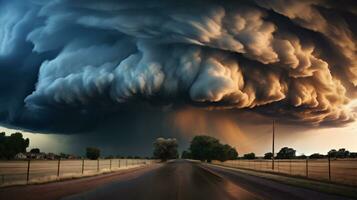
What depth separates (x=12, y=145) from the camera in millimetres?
90812

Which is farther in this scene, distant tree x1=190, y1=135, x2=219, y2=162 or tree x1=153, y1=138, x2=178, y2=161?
tree x1=153, y1=138, x2=178, y2=161

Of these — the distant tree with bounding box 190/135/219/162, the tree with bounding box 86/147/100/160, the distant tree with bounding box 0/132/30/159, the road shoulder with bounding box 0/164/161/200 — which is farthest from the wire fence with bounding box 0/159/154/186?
the distant tree with bounding box 190/135/219/162

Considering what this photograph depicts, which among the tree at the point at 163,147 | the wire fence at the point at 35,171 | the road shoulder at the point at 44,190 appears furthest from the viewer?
the tree at the point at 163,147

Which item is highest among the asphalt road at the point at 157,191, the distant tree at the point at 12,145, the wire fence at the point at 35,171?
the distant tree at the point at 12,145

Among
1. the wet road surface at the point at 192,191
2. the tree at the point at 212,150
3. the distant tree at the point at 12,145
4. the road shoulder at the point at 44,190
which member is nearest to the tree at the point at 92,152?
the distant tree at the point at 12,145

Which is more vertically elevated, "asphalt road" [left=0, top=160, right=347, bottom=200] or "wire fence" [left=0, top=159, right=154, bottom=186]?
"asphalt road" [left=0, top=160, right=347, bottom=200]

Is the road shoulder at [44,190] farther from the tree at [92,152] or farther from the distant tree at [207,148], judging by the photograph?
the distant tree at [207,148]

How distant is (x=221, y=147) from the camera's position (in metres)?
168

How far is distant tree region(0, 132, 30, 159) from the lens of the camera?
84.9 meters

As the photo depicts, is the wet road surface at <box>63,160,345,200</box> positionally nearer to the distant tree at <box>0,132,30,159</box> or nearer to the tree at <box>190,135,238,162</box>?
the distant tree at <box>0,132,30,159</box>

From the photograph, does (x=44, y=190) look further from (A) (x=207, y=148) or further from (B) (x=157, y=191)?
(A) (x=207, y=148)

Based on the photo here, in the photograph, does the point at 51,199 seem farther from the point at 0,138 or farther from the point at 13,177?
the point at 0,138

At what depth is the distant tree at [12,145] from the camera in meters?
84.9

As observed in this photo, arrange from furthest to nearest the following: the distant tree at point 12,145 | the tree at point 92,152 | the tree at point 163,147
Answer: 1. the tree at point 163,147
2. the tree at point 92,152
3. the distant tree at point 12,145
